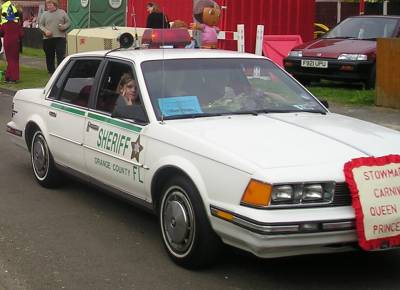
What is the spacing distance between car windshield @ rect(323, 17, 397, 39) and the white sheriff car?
8595mm

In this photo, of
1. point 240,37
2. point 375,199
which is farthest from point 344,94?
point 375,199

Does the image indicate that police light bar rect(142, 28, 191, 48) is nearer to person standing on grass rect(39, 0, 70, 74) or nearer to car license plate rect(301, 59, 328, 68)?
car license plate rect(301, 59, 328, 68)

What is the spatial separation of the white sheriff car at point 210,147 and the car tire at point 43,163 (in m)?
0.02

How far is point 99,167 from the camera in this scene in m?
5.68

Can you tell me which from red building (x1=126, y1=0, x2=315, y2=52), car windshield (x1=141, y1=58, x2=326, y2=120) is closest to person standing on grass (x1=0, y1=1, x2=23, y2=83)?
red building (x1=126, y1=0, x2=315, y2=52)

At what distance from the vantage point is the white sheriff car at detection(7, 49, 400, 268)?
→ 4.05 metres

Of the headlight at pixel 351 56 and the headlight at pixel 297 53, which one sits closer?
the headlight at pixel 351 56

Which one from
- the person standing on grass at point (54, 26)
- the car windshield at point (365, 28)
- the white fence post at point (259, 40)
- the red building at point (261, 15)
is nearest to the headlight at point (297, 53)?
the car windshield at point (365, 28)

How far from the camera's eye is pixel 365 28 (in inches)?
558

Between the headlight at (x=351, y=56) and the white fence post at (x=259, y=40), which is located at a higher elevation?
the white fence post at (x=259, y=40)

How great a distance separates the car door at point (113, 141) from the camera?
5.15 m

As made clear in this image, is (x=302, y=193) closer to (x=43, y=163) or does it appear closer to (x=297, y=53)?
(x=43, y=163)

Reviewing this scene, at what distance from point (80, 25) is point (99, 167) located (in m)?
14.0

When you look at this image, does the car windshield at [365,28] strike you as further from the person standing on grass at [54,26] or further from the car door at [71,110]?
the car door at [71,110]
